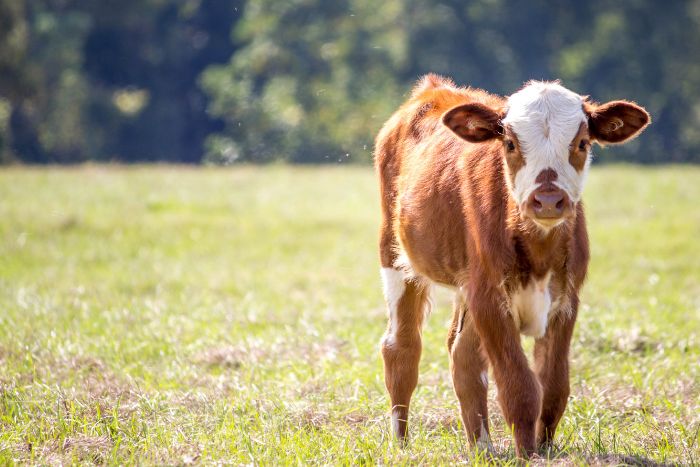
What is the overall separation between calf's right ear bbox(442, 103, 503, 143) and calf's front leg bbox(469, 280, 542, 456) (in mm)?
751

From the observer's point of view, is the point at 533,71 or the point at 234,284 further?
the point at 533,71

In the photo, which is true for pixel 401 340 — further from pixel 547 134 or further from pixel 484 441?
pixel 547 134

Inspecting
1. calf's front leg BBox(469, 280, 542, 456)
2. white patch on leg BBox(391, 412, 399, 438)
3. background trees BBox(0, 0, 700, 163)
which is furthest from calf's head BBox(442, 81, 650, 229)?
background trees BBox(0, 0, 700, 163)

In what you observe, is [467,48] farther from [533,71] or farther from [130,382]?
[130,382]

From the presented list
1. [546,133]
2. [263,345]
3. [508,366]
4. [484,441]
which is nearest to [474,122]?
[546,133]

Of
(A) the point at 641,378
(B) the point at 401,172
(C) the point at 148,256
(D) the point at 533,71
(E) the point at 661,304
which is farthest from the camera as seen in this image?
(D) the point at 533,71

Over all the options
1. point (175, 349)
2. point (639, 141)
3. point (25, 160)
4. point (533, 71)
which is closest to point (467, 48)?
point (533, 71)

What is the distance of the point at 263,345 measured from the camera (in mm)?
7648

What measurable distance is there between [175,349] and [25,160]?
32.0m

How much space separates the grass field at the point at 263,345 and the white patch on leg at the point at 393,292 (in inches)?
16.8

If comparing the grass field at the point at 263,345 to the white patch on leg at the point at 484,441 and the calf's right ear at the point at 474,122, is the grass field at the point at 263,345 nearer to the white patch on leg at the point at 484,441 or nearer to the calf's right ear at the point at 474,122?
the white patch on leg at the point at 484,441

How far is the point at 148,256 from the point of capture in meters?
13.9

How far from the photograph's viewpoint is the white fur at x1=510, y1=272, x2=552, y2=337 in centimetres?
479

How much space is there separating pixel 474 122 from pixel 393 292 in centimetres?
127
